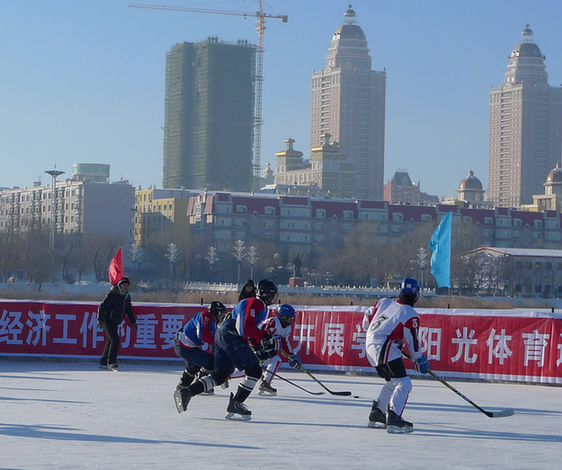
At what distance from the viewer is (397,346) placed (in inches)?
399

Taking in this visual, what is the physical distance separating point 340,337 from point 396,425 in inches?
280

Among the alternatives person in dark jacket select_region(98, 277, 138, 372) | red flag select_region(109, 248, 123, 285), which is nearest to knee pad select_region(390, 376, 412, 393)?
person in dark jacket select_region(98, 277, 138, 372)

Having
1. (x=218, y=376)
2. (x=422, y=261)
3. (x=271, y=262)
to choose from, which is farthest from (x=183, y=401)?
(x=271, y=262)

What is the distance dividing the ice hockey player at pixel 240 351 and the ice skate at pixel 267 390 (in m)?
2.25

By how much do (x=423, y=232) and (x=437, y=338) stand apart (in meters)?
89.8

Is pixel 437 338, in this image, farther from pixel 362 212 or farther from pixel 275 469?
pixel 362 212

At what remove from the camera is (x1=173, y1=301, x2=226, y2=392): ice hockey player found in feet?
39.6

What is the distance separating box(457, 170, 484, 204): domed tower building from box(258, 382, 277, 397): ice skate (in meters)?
179

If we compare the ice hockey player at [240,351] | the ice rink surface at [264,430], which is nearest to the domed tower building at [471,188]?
the ice rink surface at [264,430]

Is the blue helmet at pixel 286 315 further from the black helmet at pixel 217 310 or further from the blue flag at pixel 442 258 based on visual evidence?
the blue flag at pixel 442 258

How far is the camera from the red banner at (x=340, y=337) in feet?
52.1

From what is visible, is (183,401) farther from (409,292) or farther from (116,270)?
(116,270)

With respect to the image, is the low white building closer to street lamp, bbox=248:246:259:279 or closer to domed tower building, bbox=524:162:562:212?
street lamp, bbox=248:246:259:279

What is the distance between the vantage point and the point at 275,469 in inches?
312
